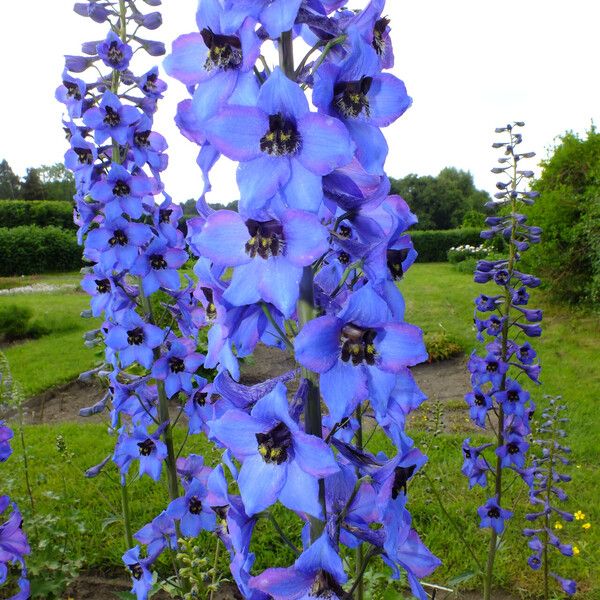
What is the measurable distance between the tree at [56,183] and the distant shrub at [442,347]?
141 feet

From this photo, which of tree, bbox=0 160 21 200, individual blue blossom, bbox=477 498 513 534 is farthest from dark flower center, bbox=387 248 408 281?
tree, bbox=0 160 21 200

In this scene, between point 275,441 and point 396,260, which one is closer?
point 275,441

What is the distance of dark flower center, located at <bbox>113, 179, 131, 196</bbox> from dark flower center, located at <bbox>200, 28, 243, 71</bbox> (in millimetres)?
2026

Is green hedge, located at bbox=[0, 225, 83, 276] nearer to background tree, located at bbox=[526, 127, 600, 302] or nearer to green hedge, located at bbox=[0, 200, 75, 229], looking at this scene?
green hedge, located at bbox=[0, 200, 75, 229]

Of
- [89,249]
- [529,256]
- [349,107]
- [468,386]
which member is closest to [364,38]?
[349,107]

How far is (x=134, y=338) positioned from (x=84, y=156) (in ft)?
3.47

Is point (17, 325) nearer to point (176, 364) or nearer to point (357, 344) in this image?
point (176, 364)

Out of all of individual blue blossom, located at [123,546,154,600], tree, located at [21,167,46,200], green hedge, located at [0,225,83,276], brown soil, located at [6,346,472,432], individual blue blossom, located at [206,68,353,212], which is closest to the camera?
individual blue blossom, located at [206,68,353,212]

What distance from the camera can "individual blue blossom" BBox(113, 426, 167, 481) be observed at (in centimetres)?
302

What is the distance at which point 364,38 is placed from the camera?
1146 mm

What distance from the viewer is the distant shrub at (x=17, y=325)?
39.5 ft

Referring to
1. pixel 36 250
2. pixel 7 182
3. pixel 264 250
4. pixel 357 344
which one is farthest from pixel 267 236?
pixel 7 182

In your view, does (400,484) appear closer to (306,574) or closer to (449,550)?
(306,574)

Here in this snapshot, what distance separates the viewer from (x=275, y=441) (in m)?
1.16
